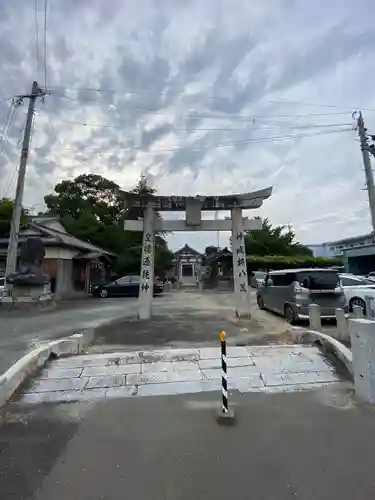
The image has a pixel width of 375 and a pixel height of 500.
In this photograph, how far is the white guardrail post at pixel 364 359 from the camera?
460 cm

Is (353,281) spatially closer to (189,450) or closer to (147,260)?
(147,260)

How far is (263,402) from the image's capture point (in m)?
4.69

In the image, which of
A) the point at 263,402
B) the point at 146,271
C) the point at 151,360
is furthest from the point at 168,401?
the point at 146,271

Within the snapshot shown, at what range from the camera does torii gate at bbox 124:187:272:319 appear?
12102 mm

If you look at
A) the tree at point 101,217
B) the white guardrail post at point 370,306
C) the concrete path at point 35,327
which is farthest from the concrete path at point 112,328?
the tree at point 101,217

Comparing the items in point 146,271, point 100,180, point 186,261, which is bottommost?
point 146,271

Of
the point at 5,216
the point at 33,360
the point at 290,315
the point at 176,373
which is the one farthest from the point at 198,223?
the point at 5,216

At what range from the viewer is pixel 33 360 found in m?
5.86

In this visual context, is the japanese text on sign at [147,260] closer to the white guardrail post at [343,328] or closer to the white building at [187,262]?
the white guardrail post at [343,328]

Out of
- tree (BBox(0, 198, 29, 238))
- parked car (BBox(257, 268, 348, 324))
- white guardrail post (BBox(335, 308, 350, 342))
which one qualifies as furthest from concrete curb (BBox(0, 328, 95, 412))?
tree (BBox(0, 198, 29, 238))

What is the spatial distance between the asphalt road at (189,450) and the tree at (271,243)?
35.8 m

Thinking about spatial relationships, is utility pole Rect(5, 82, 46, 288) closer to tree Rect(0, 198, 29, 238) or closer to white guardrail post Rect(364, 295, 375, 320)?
tree Rect(0, 198, 29, 238)

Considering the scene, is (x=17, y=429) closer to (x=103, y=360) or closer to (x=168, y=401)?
(x=168, y=401)

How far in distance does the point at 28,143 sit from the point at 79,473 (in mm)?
16337
